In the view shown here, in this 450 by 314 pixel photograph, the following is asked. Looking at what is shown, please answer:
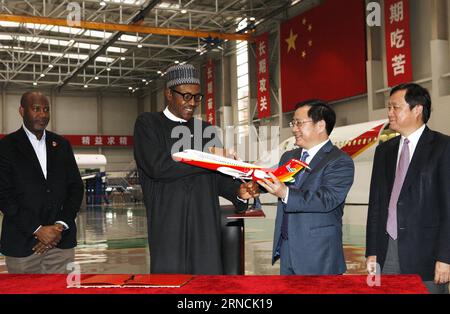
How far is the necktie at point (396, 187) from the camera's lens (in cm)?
294

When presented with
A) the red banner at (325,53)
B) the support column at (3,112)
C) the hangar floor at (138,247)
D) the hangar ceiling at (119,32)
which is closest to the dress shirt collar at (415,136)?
the hangar floor at (138,247)

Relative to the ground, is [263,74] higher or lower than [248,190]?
higher

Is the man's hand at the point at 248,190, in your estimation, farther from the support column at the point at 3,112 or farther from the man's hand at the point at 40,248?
the support column at the point at 3,112

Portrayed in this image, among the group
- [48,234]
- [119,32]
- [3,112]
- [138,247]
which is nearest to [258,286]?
[48,234]

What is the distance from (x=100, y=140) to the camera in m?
34.8

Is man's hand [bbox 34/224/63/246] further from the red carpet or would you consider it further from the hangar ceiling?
the hangar ceiling

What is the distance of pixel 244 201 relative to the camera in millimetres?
2887

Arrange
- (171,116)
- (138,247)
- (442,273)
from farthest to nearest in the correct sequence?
(138,247)
(171,116)
(442,273)

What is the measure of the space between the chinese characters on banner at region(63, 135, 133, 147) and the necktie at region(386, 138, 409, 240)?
32498 millimetres

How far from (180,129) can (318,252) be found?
107cm

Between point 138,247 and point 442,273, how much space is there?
7551 millimetres

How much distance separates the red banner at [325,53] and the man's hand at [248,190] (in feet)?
49.2

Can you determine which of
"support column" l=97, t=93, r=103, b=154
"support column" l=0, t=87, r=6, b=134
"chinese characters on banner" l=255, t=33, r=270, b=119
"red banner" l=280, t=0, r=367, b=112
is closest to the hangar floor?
"red banner" l=280, t=0, r=367, b=112

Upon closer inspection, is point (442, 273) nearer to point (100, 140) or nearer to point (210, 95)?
point (210, 95)
